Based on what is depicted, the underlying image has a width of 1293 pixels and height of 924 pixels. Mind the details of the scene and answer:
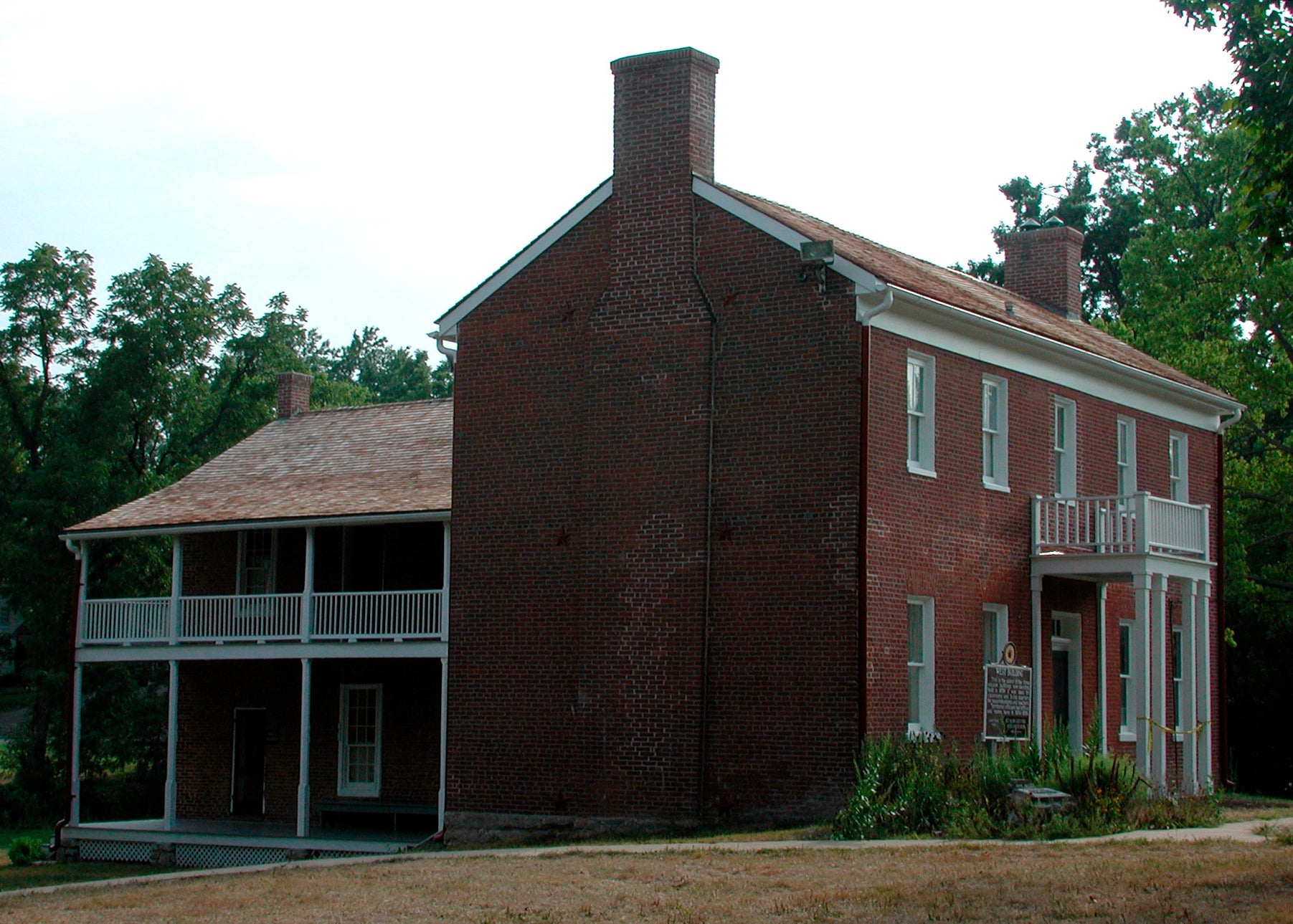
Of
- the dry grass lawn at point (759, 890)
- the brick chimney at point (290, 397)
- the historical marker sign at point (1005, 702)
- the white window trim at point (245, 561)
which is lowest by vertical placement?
the dry grass lawn at point (759, 890)

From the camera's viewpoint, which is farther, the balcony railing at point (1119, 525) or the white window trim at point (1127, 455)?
the white window trim at point (1127, 455)

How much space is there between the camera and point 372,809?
27.8 metres

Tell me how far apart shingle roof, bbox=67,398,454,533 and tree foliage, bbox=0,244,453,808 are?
972cm

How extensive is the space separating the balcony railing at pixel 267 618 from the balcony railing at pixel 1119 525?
9046mm

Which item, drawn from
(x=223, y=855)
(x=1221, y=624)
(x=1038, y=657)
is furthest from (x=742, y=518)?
(x=1221, y=624)

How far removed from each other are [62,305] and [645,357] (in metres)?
26.0

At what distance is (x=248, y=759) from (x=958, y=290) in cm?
1503

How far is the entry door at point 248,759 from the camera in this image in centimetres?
3117

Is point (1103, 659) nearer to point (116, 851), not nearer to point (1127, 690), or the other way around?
point (1127, 690)

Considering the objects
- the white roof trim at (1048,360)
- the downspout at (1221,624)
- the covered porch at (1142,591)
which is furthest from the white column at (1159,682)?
the white roof trim at (1048,360)

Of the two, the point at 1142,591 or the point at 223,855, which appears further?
the point at 223,855

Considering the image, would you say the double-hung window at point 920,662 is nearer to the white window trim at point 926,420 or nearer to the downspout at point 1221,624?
the white window trim at point 926,420

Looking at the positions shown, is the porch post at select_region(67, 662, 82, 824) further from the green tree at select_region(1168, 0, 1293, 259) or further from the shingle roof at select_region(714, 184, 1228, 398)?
the green tree at select_region(1168, 0, 1293, 259)

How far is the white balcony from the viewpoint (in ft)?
81.6
